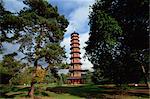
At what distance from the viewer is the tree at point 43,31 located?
129 ft

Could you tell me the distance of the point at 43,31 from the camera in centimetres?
4116

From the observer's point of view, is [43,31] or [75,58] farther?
[75,58]

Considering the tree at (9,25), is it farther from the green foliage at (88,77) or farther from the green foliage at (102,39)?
the green foliage at (88,77)

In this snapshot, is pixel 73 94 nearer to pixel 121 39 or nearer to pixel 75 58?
pixel 121 39

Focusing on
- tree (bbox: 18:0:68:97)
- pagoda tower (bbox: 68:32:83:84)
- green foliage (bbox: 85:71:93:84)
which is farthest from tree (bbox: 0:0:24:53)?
green foliage (bbox: 85:71:93:84)

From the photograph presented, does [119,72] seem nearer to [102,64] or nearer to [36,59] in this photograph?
[102,64]

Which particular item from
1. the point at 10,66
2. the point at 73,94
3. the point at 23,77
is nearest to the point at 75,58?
the point at 73,94

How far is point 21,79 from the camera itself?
3797 cm

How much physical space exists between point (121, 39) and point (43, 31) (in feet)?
35.7

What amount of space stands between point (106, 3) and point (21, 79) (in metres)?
14.6

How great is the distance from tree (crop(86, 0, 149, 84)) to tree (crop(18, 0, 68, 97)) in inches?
179

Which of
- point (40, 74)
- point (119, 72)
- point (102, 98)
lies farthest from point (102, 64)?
point (40, 74)

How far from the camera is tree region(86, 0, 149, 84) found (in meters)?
35.0

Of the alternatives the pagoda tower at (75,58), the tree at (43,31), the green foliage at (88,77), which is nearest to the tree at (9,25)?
the tree at (43,31)
